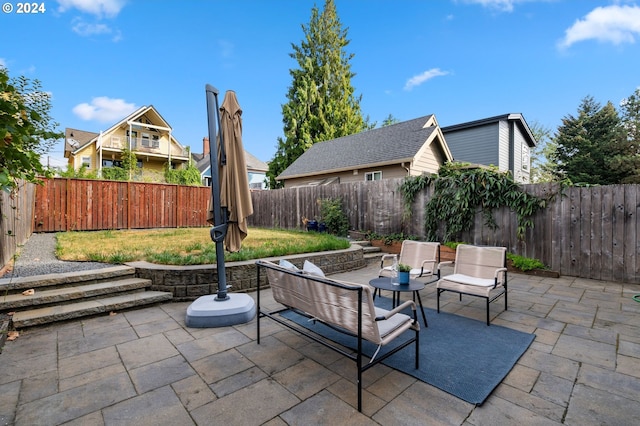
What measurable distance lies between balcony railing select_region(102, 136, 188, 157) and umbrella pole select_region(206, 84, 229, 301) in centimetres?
2301

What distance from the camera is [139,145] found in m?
23.7

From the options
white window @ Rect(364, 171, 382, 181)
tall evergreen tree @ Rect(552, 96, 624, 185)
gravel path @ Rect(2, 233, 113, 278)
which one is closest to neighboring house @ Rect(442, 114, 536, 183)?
tall evergreen tree @ Rect(552, 96, 624, 185)

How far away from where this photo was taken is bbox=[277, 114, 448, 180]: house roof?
12.5m

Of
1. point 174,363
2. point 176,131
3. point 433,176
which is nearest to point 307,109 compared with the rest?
point 176,131

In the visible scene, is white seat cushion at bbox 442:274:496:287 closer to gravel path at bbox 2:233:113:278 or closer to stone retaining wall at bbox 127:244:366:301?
stone retaining wall at bbox 127:244:366:301

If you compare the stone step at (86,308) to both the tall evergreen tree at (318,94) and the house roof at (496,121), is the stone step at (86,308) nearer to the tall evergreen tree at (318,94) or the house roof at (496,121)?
the house roof at (496,121)

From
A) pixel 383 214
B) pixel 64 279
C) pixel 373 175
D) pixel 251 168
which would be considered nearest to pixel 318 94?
pixel 251 168

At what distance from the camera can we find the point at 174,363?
2590mm

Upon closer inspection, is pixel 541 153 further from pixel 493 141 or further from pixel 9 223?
pixel 9 223

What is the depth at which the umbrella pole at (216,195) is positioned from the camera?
3.62 meters

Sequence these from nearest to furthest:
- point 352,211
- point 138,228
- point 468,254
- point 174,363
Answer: point 174,363, point 468,254, point 352,211, point 138,228

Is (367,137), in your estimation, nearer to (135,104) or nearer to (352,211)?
(352,211)

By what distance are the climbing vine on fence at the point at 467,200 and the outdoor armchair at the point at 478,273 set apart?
2.67 m

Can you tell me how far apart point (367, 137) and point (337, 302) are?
1451cm
